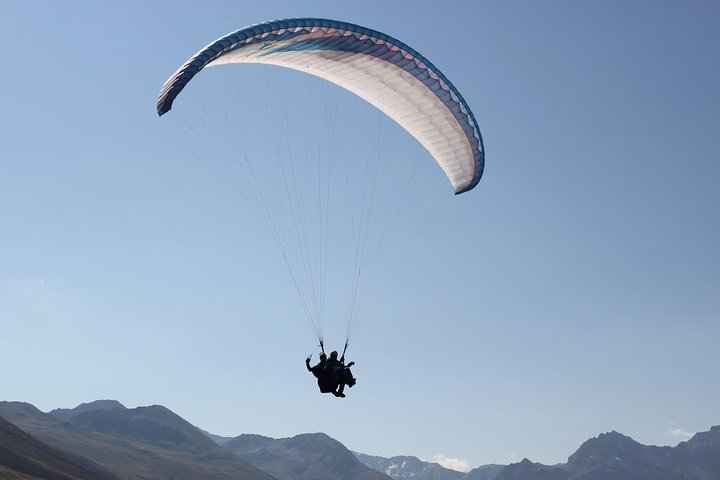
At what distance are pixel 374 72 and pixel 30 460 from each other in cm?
13070

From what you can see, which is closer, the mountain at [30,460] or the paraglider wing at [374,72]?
the paraglider wing at [374,72]

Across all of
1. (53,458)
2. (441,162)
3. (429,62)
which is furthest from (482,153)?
(53,458)

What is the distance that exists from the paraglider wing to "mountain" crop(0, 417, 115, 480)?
10034cm

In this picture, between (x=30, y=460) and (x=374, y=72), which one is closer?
(x=374, y=72)

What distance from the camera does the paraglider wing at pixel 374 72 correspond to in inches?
1015

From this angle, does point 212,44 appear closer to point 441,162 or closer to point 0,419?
point 441,162

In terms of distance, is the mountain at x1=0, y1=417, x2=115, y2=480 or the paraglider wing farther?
the mountain at x1=0, y1=417, x2=115, y2=480

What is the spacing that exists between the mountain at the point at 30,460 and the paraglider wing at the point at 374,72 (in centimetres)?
10034

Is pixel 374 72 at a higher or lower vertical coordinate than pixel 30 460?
higher

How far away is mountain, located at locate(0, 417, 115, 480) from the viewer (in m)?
130

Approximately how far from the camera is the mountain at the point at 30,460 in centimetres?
13000

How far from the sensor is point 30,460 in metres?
139

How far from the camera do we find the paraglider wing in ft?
84.6

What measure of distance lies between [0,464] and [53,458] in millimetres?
28714
